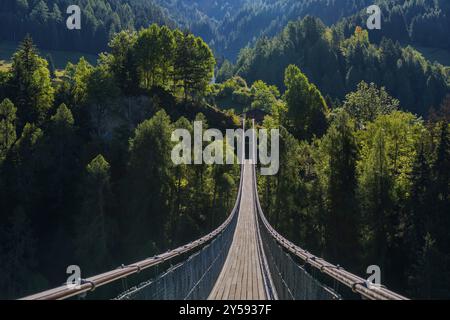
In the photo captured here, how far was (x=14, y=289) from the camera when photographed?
38.7 m

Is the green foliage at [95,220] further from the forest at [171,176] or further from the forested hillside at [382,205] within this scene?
the forested hillside at [382,205]

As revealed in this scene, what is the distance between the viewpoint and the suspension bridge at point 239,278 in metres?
5.31

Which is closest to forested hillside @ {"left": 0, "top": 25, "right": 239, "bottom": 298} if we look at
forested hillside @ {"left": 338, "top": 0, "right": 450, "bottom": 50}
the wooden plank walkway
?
the wooden plank walkway

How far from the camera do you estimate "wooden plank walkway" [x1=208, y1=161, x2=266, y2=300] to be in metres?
13.9

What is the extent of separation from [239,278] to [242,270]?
1.60 metres

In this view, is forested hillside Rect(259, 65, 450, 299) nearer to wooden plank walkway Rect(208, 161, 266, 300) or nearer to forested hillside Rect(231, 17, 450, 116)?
wooden plank walkway Rect(208, 161, 266, 300)

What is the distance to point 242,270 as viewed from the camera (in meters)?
18.1

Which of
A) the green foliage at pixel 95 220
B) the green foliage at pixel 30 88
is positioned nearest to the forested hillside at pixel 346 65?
the green foliage at pixel 30 88

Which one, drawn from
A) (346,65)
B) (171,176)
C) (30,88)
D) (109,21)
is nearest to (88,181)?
(171,176)

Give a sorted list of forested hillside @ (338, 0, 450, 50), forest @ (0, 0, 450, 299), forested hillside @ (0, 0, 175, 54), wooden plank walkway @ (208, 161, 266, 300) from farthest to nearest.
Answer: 1. forested hillside @ (338, 0, 450, 50)
2. forested hillside @ (0, 0, 175, 54)
3. forest @ (0, 0, 450, 299)
4. wooden plank walkway @ (208, 161, 266, 300)

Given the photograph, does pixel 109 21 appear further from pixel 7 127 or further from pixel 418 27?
pixel 7 127

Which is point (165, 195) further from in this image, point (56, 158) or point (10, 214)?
point (10, 214)

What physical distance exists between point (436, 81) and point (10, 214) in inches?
4139
